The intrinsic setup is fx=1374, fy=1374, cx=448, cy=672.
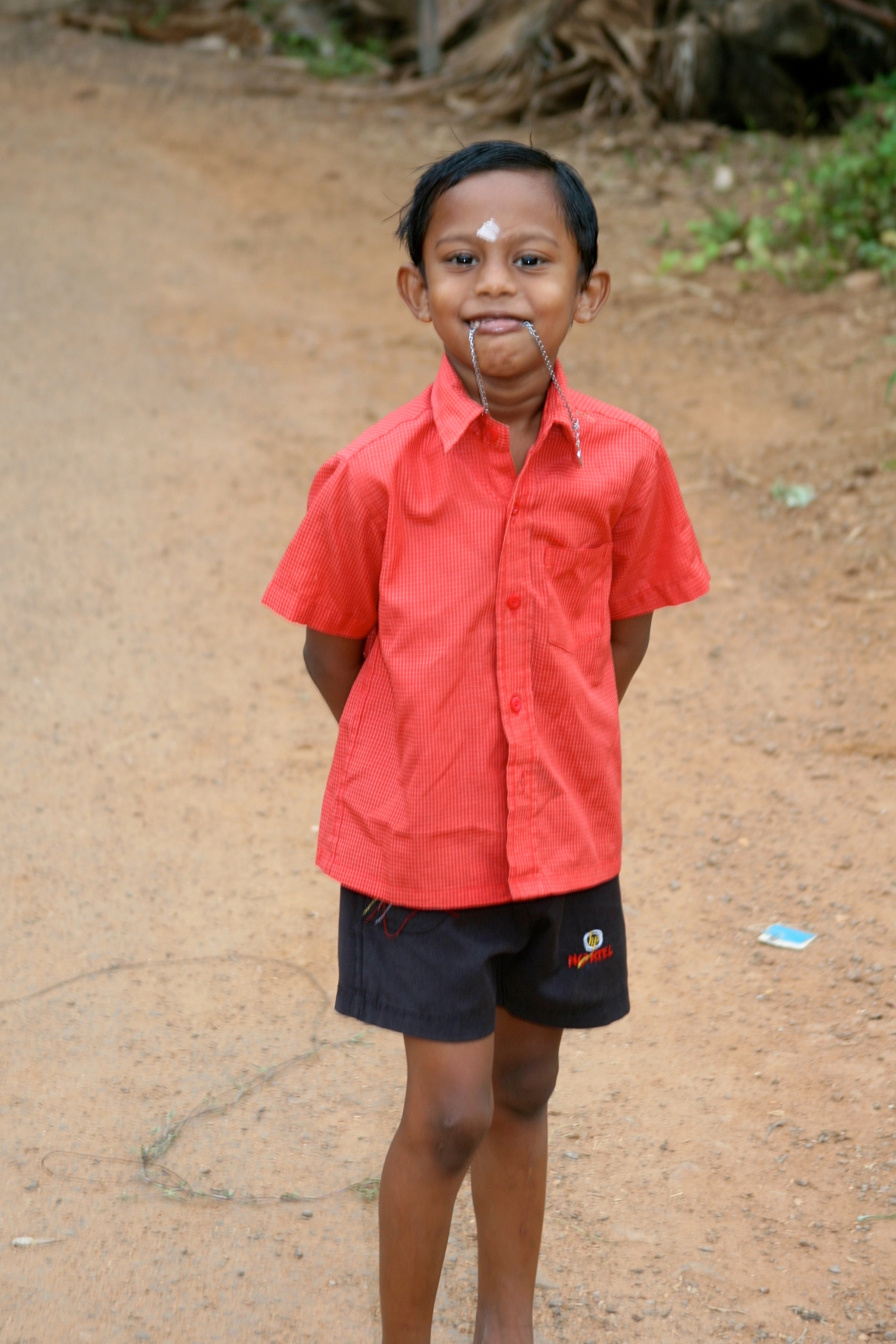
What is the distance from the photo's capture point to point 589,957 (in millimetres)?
1843

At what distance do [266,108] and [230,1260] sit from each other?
798 cm

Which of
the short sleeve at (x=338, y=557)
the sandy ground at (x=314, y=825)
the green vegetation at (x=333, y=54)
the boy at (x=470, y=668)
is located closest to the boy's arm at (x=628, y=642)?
the boy at (x=470, y=668)

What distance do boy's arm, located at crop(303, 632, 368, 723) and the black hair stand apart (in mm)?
524

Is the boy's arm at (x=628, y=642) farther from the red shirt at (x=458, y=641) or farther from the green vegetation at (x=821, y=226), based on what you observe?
the green vegetation at (x=821, y=226)

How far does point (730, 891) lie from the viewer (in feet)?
11.0

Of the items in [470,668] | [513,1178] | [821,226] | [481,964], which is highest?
[470,668]

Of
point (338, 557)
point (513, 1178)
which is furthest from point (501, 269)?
point (513, 1178)

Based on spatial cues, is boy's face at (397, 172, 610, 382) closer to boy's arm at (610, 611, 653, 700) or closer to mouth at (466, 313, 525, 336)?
mouth at (466, 313, 525, 336)

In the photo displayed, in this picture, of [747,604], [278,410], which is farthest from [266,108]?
[747,604]

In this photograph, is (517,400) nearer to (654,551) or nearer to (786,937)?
(654,551)

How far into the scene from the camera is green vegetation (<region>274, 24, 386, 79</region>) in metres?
9.53

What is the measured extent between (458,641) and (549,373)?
1.21 feet

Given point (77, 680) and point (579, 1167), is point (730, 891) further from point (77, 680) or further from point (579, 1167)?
point (77, 680)

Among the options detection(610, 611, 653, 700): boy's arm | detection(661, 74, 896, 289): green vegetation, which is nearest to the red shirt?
detection(610, 611, 653, 700): boy's arm
